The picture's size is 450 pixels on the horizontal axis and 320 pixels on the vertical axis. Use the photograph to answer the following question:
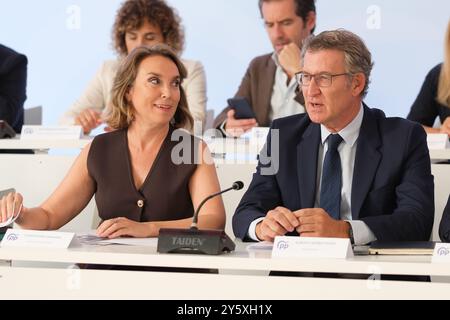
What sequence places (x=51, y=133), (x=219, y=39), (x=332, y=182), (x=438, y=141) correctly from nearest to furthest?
1. (x=332, y=182)
2. (x=438, y=141)
3. (x=51, y=133)
4. (x=219, y=39)

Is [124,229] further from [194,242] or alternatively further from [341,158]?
[341,158]

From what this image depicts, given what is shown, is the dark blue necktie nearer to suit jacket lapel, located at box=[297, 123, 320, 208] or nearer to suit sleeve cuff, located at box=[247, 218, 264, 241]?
suit jacket lapel, located at box=[297, 123, 320, 208]

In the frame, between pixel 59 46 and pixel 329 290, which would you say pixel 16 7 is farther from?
pixel 329 290

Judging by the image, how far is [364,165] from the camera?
2.83 m

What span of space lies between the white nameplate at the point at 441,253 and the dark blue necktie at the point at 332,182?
61cm

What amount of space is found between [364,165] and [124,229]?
74cm

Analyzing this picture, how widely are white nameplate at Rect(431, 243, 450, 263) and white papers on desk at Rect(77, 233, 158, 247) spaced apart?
765mm

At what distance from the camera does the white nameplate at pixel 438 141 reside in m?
3.81

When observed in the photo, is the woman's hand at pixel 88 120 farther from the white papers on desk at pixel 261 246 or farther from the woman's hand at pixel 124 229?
the white papers on desk at pixel 261 246

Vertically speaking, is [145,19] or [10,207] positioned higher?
[145,19]

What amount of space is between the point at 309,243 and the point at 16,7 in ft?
15.6

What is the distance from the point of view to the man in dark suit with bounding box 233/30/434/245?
280 centimetres

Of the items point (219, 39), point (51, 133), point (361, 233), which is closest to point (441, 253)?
point (361, 233)
